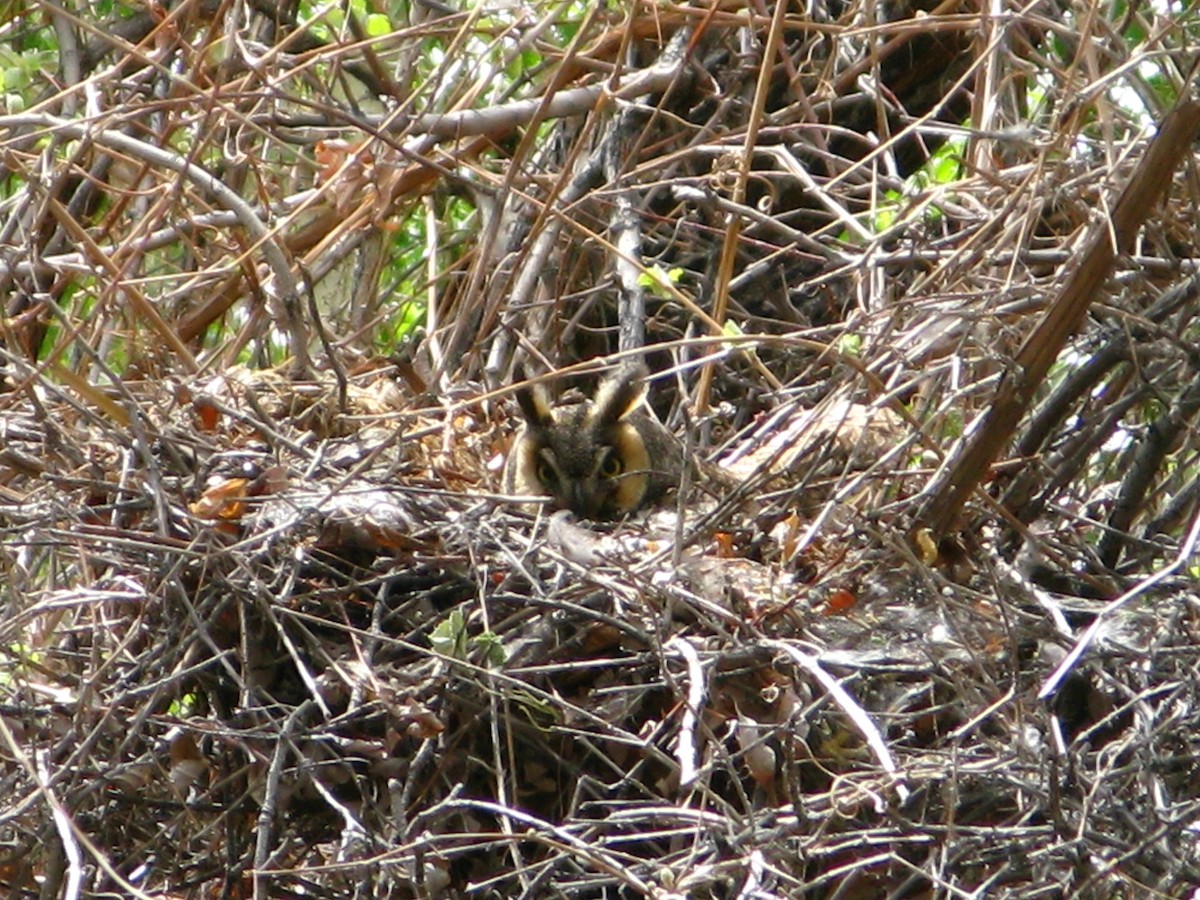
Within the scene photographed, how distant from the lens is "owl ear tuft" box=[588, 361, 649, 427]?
3.42 metres

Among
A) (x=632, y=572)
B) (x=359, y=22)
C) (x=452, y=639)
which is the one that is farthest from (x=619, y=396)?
(x=359, y=22)

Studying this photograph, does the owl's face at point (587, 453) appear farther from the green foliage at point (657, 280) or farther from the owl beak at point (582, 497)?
the green foliage at point (657, 280)

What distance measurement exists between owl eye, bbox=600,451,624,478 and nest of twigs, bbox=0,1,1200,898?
0.45ft

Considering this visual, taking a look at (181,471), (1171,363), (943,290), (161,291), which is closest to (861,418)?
(943,290)

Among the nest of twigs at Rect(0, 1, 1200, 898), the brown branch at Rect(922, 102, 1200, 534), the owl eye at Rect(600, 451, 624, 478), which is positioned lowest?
the owl eye at Rect(600, 451, 624, 478)

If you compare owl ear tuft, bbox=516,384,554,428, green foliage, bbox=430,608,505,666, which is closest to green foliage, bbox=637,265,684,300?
owl ear tuft, bbox=516,384,554,428

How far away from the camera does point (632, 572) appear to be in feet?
8.22

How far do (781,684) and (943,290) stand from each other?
2.89 feet

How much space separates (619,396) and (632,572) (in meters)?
0.96

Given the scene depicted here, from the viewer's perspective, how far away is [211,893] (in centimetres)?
285

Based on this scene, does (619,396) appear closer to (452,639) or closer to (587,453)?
(587,453)

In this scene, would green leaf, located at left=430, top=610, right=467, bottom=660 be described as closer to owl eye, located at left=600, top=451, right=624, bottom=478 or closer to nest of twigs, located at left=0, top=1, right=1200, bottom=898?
nest of twigs, located at left=0, top=1, right=1200, bottom=898

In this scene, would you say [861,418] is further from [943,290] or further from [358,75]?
[358,75]

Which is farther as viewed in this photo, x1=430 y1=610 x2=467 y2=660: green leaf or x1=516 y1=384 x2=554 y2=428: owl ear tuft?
x1=516 y1=384 x2=554 y2=428: owl ear tuft
